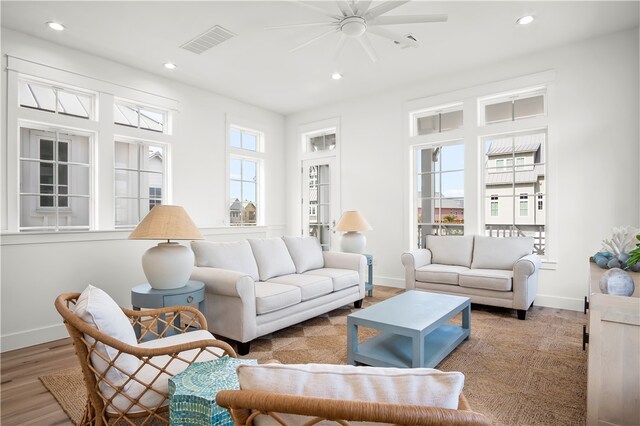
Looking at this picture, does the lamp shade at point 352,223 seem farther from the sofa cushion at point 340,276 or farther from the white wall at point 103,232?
the white wall at point 103,232

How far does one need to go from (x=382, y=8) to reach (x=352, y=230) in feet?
8.92

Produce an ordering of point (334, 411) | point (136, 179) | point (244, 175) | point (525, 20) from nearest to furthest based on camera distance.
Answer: point (334, 411), point (525, 20), point (136, 179), point (244, 175)

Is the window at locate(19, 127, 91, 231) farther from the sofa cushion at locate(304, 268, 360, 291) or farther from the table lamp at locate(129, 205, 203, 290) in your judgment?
the sofa cushion at locate(304, 268, 360, 291)

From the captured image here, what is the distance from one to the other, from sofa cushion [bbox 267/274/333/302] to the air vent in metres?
2.58

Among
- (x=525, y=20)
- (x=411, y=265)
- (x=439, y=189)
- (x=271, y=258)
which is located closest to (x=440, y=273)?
(x=411, y=265)

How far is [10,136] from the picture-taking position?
336 cm

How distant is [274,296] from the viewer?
9.80 ft

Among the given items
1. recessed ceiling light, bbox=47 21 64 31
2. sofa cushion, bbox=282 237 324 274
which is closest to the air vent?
recessed ceiling light, bbox=47 21 64 31

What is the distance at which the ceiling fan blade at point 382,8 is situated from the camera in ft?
8.60

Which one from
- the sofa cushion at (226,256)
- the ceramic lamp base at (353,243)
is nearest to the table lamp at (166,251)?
the sofa cushion at (226,256)

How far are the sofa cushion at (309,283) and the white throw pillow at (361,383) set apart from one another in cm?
245

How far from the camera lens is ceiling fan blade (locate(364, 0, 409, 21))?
262 centimetres

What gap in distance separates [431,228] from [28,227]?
Result: 4.90 metres

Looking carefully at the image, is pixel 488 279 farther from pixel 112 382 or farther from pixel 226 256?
pixel 112 382
